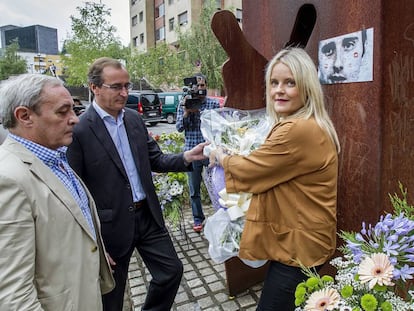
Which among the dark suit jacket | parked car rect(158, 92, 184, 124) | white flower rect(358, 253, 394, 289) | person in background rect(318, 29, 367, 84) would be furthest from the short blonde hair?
parked car rect(158, 92, 184, 124)

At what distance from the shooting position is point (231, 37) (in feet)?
8.53

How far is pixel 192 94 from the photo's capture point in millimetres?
4465

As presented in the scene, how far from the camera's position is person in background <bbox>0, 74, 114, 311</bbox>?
4.09 feet

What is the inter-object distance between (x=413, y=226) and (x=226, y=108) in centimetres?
170

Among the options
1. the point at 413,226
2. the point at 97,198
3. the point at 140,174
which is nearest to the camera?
the point at 413,226

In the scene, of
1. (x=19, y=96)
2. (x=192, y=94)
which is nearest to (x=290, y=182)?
(x=19, y=96)

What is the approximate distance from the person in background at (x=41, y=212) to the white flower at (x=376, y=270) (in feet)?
3.73

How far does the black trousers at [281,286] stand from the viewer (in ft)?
5.44

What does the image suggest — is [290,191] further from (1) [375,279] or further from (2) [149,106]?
(2) [149,106]

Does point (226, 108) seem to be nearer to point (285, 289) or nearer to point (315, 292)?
point (285, 289)

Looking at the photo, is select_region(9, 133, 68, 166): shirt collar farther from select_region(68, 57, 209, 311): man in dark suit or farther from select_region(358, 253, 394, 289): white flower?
select_region(358, 253, 394, 289): white flower

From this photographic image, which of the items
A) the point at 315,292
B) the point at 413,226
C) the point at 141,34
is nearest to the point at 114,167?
the point at 315,292

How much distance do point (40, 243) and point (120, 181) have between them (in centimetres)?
91

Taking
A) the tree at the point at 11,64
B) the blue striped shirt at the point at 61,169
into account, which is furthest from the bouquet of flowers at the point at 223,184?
the tree at the point at 11,64
